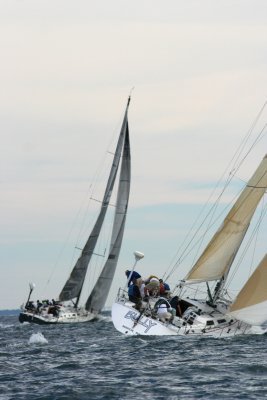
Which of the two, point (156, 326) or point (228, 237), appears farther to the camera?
point (228, 237)

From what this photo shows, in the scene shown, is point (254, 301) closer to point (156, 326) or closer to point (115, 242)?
point (156, 326)

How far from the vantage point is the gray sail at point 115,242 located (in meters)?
62.2

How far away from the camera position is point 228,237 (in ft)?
135

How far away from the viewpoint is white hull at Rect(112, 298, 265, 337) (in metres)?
36.9

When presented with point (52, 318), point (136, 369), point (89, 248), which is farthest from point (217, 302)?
point (89, 248)

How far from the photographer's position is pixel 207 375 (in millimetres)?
25141

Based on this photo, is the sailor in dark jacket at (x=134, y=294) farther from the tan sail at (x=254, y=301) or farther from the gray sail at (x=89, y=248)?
the gray sail at (x=89, y=248)

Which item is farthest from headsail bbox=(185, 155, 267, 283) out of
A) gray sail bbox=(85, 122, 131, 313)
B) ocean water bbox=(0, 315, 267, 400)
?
gray sail bbox=(85, 122, 131, 313)

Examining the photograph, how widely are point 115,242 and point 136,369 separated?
35581 mm

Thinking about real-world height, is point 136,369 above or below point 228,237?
below

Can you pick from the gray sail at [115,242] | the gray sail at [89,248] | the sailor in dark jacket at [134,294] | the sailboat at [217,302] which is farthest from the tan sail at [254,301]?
the gray sail at [89,248]

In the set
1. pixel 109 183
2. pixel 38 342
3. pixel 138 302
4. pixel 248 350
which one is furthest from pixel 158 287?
pixel 109 183

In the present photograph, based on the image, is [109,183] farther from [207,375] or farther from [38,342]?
[207,375]

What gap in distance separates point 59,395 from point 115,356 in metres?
8.94
